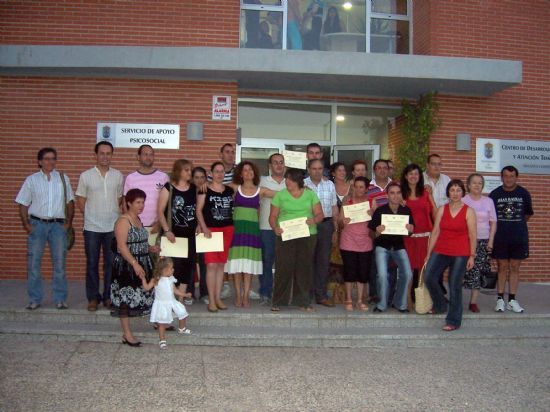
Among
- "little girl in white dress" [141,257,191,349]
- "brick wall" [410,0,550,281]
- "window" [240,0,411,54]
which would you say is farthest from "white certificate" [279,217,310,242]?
"window" [240,0,411,54]

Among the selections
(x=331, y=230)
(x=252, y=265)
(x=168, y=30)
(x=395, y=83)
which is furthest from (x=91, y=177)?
(x=395, y=83)

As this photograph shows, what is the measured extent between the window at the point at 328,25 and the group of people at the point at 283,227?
379cm

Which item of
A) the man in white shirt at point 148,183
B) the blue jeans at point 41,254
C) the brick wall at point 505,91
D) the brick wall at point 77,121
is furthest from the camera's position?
the brick wall at point 505,91

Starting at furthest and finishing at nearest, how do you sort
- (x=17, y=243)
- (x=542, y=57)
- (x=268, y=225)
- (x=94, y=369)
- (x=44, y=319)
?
(x=542, y=57) → (x=17, y=243) → (x=268, y=225) → (x=44, y=319) → (x=94, y=369)

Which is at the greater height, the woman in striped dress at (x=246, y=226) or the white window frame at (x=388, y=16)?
the white window frame at (x=388, y=16)

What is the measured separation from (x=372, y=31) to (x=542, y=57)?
3.19m

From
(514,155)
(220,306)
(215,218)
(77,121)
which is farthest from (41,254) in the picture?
(514,155)

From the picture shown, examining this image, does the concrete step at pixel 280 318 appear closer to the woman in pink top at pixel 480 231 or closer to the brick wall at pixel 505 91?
the woman in pink top at pixel 480 231

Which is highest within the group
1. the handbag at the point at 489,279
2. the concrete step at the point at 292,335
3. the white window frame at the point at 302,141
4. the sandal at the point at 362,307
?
the white window frame at the point at 302,141

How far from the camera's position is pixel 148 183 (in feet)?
22.6

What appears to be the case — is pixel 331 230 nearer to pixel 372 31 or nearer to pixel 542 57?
pixel 372 31

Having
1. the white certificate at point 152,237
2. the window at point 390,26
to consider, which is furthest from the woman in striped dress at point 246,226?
the window at point 390,26

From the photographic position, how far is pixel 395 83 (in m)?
9.52

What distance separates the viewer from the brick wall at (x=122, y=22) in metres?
9.34
